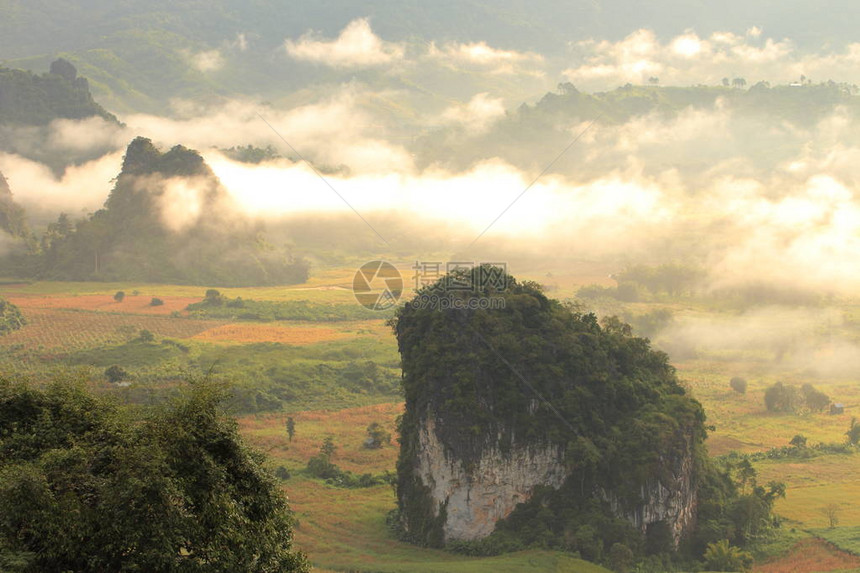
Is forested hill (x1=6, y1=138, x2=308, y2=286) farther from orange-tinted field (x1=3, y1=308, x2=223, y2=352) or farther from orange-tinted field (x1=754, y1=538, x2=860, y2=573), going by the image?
orange-tinted field (x1=754, y1=538, x2=860, y2=573)

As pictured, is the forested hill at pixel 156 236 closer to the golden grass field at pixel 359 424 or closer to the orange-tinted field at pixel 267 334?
the golden grass field at pixel 359 424

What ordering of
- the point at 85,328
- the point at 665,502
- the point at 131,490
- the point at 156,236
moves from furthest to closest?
the point at 156,236
the point at 85,328
the point at 665,502
the point at 131,490

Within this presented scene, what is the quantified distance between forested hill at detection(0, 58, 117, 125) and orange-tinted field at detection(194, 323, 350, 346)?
269 feet

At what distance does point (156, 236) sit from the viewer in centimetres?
11900

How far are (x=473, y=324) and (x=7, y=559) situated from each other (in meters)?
27.1

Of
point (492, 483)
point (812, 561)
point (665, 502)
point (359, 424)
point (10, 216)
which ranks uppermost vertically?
point (10, 216)

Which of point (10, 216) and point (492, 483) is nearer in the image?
point (492, 483)

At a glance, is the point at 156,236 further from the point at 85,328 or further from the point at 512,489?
the point at 512,489

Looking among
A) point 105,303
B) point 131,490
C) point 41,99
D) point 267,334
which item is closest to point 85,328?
point 105,303

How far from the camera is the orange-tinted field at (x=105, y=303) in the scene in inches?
3743

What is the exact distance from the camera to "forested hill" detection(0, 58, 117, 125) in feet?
495

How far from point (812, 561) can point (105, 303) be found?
8005 cm

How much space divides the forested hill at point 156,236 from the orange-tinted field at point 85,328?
23.0 m

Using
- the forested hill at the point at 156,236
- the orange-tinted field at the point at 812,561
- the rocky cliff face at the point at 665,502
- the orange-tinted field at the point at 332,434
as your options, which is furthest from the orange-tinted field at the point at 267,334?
the orange-tinted field at the point at 812,561
